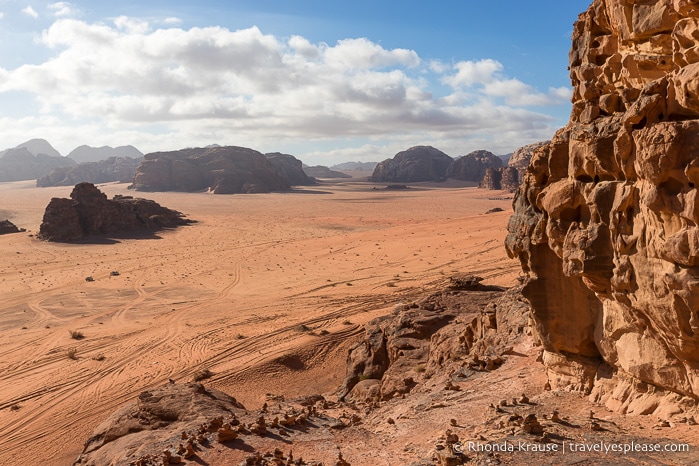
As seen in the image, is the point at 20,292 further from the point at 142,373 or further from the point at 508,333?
the point at 508,333

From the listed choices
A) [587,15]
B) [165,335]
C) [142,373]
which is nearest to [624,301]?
[587,15]

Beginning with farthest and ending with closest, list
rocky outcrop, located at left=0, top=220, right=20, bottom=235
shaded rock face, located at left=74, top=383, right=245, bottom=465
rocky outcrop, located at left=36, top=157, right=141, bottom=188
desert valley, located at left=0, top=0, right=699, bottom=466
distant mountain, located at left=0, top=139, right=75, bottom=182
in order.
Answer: distant mountain, located at left=0, top=139, right=75, bottom=182 → rocky outcrop, located at left=36, top=157, right=141, bottom=188 → rocky outcrop, located at left=0, top=220, right=20, bottom=235 → shaded rock face, located at left=74, top=383, right=245, bottom=465 → desert valley, located at left=0, top=0, right=699, bottom=466

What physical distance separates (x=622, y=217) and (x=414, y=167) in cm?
13792

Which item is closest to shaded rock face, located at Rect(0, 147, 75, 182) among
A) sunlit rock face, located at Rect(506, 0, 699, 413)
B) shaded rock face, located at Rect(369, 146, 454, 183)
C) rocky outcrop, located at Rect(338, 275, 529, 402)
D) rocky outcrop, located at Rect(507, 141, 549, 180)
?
shaded rock face, located at Rect(369, 146, 454, 183)

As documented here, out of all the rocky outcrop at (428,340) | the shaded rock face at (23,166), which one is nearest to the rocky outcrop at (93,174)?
the shaded rock face at (23,166)

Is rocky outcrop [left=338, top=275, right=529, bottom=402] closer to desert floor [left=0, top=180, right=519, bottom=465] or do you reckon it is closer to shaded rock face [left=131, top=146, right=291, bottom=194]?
desert floor [left=0, top=180, right=519, bottom=465]

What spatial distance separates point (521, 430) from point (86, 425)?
35.5 feet

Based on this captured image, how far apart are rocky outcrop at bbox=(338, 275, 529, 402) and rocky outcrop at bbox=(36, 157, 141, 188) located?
5496 inches

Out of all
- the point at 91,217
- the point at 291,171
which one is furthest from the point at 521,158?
the point at 91,217

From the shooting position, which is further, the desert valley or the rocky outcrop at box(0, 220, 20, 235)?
the rocky outcrop at box(0, 220, 20, 235)

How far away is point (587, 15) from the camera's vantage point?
7809 mm

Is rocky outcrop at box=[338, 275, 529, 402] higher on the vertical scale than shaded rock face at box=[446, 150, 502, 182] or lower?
lower

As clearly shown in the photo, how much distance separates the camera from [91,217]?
150ft

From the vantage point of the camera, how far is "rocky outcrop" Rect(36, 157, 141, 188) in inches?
5556
